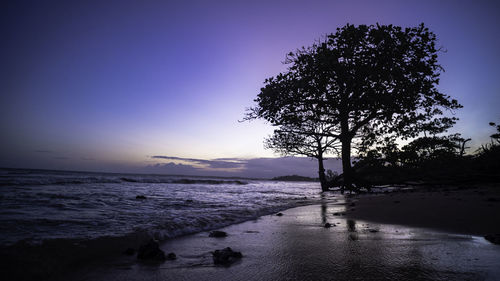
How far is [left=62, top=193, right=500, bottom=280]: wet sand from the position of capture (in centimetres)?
167

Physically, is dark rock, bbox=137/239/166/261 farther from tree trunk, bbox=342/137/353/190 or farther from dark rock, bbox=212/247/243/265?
tree trunk, bbox=342/137/353/190

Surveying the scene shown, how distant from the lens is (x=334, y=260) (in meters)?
2.07

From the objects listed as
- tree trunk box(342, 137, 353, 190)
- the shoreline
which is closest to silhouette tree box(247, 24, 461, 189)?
tree trunk box(342, 137, 353, 190)

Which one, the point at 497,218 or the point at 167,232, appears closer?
the point at 497,218

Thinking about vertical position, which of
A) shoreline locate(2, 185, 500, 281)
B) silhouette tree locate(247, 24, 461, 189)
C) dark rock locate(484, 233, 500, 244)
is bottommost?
shoreline locate(2, 185, 500, 281)

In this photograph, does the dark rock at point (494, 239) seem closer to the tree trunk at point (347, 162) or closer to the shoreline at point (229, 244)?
the shoreline at point (229, 244)

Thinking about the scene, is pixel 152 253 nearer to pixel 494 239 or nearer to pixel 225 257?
pixel 225 257

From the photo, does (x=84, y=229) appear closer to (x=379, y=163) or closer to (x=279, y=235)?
(x=279, y=235)

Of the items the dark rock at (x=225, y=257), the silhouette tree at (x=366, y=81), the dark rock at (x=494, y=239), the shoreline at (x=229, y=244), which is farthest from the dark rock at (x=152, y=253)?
the silhouette tree at (x=366, y=81)

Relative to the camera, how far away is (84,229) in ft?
11.6

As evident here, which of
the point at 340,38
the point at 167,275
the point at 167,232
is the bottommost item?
the point at 167,232

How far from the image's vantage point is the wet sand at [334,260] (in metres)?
1.67

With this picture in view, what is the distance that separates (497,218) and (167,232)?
5258 millimetres

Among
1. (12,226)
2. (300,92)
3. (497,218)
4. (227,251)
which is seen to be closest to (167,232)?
(227,251)
